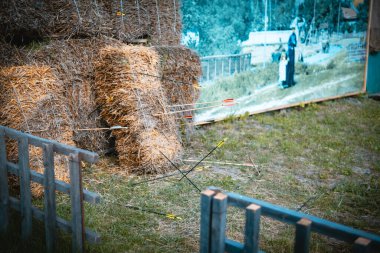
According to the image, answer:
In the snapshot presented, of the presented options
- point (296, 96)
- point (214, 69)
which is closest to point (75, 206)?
point (214, 69)

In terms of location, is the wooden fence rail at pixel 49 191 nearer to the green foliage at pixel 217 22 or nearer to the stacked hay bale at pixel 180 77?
the stacked hay bale at pixel 180 77

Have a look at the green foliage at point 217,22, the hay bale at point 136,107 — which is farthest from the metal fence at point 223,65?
the hay bale at point 136,107

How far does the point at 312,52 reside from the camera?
10352 mm

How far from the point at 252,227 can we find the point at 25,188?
209 cm

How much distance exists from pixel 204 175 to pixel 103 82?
1.91 meters

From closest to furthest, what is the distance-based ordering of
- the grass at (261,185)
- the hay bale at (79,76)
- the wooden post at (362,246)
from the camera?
the wooden post at (362,246) < the grass at (261,185) < the hay bale at (79,76)

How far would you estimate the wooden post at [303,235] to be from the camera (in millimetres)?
A: 1891

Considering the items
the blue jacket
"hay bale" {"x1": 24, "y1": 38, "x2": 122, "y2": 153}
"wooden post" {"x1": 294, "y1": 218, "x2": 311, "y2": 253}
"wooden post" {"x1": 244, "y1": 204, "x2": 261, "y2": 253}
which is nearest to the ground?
the blue jacket

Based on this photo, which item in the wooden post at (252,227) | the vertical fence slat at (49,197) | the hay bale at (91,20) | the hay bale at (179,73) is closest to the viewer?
the wooden post at (252,227)

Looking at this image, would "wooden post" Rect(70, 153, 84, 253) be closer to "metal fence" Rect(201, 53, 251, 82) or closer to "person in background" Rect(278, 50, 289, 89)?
"metal fence" Rect(201, 53, 251, 82)

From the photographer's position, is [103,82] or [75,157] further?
[103,82]

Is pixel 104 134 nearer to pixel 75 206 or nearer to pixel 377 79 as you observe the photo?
pixel 75 206

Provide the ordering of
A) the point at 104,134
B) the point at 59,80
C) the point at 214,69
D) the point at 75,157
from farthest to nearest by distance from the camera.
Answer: the point at 214,69
the point at 104,134
the point at 59,80
the point at 75,157

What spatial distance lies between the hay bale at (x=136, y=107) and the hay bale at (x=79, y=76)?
0.53 ft
